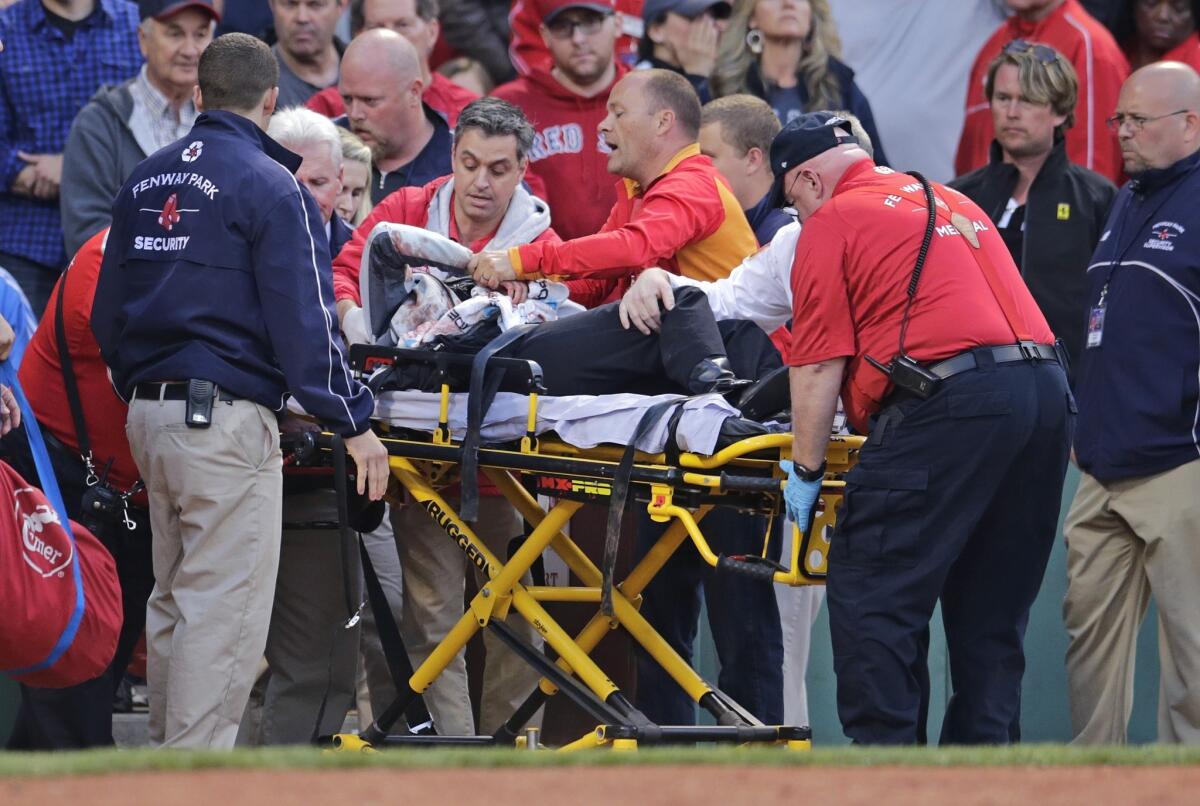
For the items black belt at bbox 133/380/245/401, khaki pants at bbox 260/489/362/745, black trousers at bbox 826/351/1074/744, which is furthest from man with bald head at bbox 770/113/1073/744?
khaki pants at bbox 260/489/362/745

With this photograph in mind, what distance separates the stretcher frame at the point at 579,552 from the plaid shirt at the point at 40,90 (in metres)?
2.55

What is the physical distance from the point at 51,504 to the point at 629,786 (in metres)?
2.16

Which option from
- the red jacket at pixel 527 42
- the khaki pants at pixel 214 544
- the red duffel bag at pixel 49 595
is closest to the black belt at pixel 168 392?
the khaki pants at pixel 214 544

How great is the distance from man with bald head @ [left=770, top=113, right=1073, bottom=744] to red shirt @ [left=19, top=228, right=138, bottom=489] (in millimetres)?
2278

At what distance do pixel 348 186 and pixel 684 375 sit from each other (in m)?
2.25

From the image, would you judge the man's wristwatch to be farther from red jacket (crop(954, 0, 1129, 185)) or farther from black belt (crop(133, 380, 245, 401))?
red jacket (crop(954, 0, 1129, 185))

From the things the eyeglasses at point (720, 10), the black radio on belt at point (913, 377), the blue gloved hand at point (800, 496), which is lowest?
the blue gloved hand at point (800, 496)

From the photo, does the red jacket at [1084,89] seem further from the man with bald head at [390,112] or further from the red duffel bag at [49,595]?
the red duffel bag at [49,595]

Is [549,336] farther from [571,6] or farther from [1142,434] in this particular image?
[571,6]

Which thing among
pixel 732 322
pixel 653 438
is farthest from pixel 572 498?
pixel 732 322

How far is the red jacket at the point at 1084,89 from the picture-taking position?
9.05 metres

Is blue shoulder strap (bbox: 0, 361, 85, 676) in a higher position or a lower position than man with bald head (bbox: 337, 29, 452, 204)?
lower

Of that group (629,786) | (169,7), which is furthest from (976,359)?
(169,7)

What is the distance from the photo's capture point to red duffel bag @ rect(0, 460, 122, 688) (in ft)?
17.4
